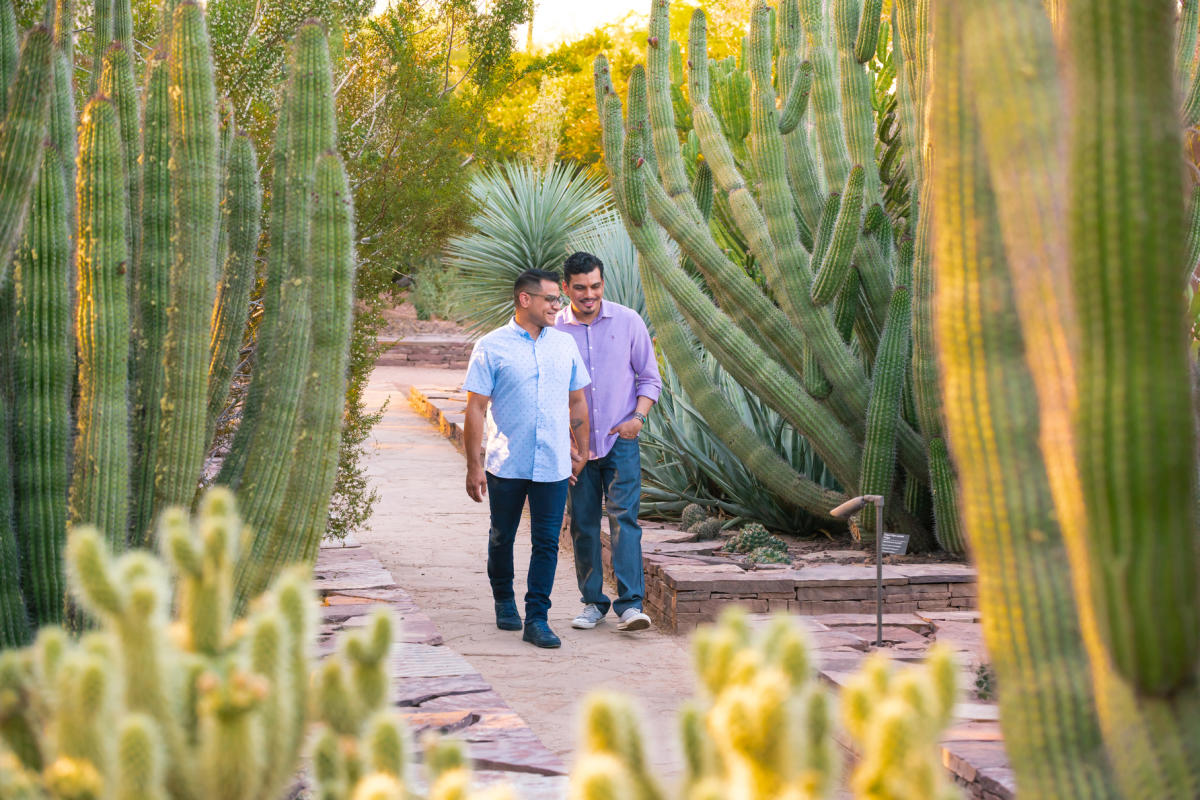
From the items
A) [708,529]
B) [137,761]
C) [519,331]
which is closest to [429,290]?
[708,529]

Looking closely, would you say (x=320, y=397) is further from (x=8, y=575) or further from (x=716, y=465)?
(x=716, y=465)

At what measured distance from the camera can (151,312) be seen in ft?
12.3

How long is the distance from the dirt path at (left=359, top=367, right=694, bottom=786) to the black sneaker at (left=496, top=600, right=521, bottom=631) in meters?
0.05

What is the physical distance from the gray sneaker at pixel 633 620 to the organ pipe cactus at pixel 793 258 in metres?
1.57

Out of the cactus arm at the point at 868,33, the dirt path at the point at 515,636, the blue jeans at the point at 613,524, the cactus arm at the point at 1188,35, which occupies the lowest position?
the dirt path at the point at 515,636

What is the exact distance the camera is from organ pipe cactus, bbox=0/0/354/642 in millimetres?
3439

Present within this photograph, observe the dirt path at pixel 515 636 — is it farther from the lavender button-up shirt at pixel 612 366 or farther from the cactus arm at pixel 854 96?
the cactus arm at pixel 854 96

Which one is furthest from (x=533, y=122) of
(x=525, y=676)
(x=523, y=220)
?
(x=525, y=676)

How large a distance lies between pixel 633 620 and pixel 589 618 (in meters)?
0.27

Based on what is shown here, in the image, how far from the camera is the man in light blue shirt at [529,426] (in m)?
5.73

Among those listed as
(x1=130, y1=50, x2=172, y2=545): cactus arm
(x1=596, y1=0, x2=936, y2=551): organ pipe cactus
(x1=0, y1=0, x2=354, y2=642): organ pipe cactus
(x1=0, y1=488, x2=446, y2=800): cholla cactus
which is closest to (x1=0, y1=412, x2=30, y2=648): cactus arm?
(x1=0, y1=0, x2=354, y2=642): organ pipe cactus

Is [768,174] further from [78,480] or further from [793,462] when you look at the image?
[78,480]

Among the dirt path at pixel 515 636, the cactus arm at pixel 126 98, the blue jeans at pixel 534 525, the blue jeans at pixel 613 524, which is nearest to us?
the cactus arm at pixel 126 98

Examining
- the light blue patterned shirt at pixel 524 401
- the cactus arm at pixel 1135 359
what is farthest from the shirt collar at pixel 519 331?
the cactus arm at pixel 1135 359
